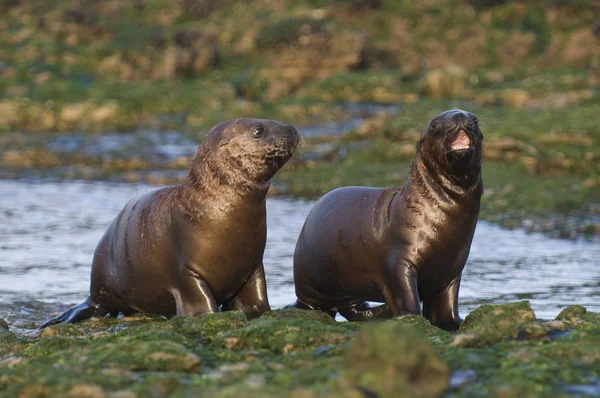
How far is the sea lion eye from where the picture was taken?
7.48 m

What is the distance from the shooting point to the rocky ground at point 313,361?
3941 mm

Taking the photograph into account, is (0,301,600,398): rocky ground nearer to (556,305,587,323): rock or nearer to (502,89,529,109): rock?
(556,305,587,323): rock

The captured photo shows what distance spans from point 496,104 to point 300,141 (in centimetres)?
1720

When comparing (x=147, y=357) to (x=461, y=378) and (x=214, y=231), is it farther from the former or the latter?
(x=214, y=231)

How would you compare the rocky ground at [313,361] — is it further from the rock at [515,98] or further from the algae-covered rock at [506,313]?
the rock at [515,98]

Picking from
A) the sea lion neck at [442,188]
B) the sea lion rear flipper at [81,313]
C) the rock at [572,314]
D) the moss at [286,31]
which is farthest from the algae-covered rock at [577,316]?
the moss at [286,31]

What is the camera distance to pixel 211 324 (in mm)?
6109

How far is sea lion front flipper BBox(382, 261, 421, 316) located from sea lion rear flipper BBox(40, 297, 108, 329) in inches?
91.4

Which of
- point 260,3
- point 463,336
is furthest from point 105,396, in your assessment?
point 260,3

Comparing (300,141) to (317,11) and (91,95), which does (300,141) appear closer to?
(91,95)

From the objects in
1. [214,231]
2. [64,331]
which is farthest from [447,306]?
[64,331]

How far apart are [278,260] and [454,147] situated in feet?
15.7

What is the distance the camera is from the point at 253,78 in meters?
28.2

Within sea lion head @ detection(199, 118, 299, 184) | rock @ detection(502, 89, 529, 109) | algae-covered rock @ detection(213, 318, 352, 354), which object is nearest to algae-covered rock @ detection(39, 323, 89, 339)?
sea lion head @ detection(199, 118, 299, 184)
